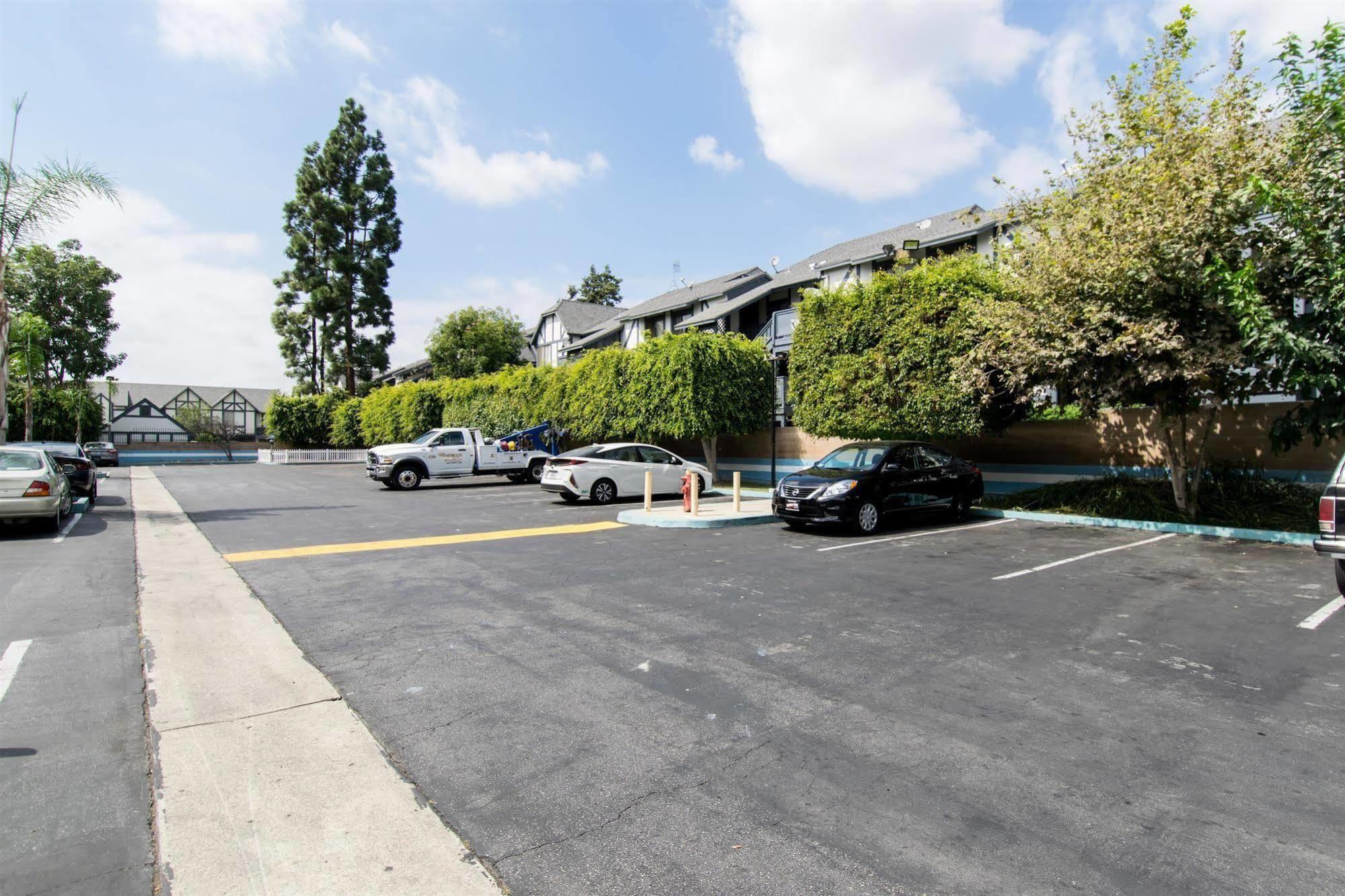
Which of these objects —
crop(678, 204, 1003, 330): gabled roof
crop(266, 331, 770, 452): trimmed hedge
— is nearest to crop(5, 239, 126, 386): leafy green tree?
crop(266, 331, 770, 452): trimmed hedge

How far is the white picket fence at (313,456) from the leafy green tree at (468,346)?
747 cm

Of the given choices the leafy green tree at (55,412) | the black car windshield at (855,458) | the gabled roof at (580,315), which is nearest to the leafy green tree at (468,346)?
the gabled roof at (580,315)

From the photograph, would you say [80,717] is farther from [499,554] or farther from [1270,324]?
[1270,324]

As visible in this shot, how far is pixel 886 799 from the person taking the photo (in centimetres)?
341

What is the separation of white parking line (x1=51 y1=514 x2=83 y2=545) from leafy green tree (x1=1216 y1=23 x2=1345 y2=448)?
1819 cm

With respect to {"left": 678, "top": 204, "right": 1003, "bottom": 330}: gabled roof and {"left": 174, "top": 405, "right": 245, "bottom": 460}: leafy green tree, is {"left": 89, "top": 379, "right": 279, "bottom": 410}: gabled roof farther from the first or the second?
{"left": 678, "top": 204, "right": 1003, "bottom": 330}: gabled roof

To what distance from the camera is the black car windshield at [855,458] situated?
12891mm

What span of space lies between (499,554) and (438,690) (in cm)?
548

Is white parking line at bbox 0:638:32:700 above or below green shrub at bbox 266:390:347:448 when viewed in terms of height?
below

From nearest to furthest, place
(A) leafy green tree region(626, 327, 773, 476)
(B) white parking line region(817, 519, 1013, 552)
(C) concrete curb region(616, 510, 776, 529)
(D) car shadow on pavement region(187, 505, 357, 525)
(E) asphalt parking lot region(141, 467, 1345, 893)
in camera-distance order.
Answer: (E) asphalt parking lot region(141, 467, 1345, 893) < (B) white parking line region(817, 519, 1013, 552) < (C) concrete curb region(616, 510, 776, 529) < (D) car shadow on pavement region(187, 505, 357, 525) < (A) leafy green tree region(626, 327, 773, 476)

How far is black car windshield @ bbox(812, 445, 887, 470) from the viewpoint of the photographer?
1289 cm

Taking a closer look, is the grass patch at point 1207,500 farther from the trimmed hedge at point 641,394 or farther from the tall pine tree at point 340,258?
the tall pine tree at point 340,258

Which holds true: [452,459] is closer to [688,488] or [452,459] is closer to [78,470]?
[78,470]

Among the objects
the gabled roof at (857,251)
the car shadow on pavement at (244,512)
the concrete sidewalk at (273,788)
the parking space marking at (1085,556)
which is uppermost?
the gabled roof at (857,251)
